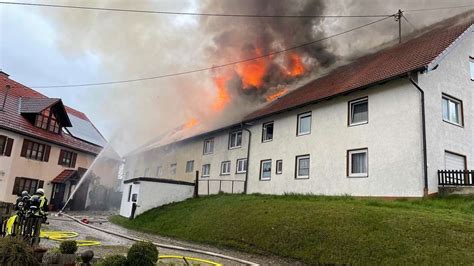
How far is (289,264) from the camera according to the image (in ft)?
29.3

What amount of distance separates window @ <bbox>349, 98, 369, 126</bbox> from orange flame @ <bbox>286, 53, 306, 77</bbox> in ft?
31.9

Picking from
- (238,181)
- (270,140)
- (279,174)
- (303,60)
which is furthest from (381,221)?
(303,60)

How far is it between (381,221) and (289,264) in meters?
2.74

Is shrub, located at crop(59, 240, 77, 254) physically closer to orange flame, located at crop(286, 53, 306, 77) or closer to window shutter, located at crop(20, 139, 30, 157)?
orange flame, located at crop(286, 53, 306, 77)

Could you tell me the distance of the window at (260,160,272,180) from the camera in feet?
66.3

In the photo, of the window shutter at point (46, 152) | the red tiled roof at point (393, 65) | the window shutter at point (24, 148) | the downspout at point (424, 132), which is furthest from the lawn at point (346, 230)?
the window shutter at point (46, 152)

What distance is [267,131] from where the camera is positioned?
2161cm

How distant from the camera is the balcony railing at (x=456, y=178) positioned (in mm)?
12578

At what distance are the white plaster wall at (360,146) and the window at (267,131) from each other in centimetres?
87

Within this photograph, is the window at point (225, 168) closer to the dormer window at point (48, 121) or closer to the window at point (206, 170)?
the window at point (206, 170)

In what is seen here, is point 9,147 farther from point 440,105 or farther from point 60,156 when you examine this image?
point 440,105

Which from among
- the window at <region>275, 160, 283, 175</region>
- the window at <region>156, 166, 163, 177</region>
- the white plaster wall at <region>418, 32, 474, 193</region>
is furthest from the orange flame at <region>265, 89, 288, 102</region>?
the window at <region>156, 166, 163, 177</region>

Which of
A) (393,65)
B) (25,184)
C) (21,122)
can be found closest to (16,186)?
(25,184)

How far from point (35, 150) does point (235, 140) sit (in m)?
16.7
